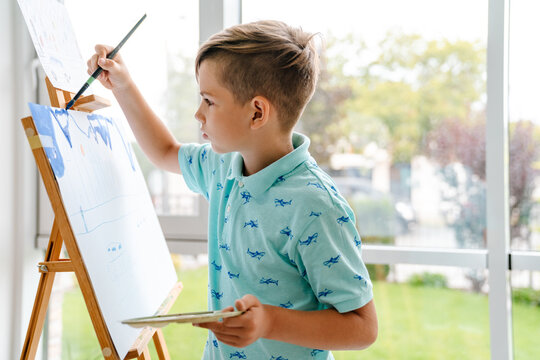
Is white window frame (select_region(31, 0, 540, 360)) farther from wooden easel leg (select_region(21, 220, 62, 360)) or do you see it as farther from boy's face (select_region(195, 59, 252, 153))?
wooden easel leg (select_region(21, 220, 62, 360))

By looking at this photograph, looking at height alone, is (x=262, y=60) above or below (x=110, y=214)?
above

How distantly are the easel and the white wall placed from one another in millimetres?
705

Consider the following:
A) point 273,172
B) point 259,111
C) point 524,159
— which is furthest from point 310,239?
point 524,159

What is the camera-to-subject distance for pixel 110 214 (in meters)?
1.17

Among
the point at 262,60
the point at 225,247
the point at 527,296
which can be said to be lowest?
the point at 527,296

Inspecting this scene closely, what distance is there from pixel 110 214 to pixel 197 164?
29 cm

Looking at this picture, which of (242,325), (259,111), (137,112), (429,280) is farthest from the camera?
(429,280)

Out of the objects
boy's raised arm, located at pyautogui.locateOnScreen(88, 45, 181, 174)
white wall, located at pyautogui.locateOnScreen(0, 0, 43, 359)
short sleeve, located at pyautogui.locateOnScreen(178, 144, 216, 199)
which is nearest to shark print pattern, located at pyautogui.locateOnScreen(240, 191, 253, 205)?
short sleeve, located at pyautogui.locateOnScreen(178, 144, 216, 199)

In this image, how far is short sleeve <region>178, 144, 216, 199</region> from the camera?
1.36 m

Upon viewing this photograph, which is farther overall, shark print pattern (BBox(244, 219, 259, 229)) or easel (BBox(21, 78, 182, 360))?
shark print pattern (BBox(244, 219, 259, 229))

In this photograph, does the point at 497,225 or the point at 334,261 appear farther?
the point at 497,225

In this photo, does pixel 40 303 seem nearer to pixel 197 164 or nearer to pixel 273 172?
pixel 197 164

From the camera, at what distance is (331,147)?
1.72 metres

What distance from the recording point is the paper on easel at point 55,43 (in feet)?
3.72
